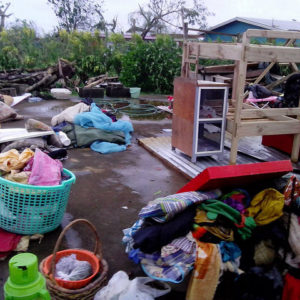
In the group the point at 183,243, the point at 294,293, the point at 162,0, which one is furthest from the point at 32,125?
the point at 162,0

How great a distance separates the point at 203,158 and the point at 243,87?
134 centimetres

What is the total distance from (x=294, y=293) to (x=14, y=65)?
44.8 feet

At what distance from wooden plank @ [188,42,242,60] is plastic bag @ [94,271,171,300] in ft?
10.4

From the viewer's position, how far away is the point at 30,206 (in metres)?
3.02

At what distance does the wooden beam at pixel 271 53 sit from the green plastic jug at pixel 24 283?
3.71m

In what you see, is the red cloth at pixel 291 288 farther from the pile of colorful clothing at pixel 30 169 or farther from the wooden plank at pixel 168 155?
the wooden plank at pixel 168 155

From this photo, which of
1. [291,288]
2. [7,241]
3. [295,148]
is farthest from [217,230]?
[295,148]

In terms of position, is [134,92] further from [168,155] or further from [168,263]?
[168,263]

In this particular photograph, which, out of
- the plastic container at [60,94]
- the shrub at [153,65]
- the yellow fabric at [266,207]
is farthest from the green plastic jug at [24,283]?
the shrub at [153,65]

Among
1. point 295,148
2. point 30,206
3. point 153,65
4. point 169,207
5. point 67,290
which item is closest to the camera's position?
point 67,290

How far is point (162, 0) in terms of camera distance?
24359 mm

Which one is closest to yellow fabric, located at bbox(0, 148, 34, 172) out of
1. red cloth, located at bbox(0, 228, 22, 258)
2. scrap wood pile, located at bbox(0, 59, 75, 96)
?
red cloth, located at bbox(0, 228, 22, 258)

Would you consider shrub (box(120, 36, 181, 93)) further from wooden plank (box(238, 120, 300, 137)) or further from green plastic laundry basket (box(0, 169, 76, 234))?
green plastic laundry basket (box(0, 169, 76, 234))

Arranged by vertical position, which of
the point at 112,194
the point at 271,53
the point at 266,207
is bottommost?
the point at 112,194
